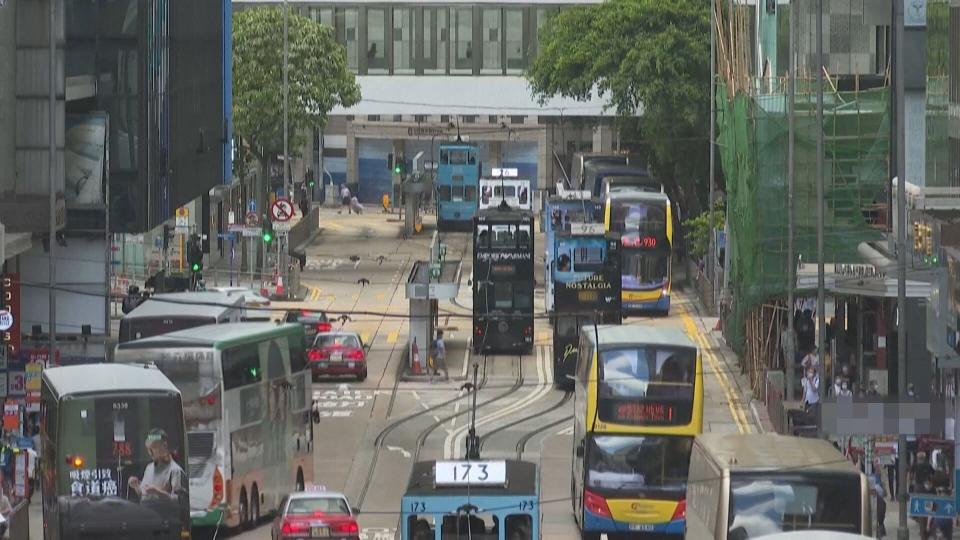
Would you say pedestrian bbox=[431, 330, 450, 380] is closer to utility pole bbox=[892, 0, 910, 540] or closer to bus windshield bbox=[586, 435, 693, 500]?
bus windshield bbox=[586, 435, 693, 500]

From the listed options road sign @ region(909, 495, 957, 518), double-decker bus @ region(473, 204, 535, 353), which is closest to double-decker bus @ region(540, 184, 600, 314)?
double-decker bus @ region(473, 204, 535, 353)

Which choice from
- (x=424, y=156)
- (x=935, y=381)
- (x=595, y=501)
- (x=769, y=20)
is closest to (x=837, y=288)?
(x=935, y=381)

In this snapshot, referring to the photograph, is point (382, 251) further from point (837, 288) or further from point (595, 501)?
point (595, 501)

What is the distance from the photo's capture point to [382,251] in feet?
266

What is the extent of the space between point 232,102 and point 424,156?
28493 millimetres

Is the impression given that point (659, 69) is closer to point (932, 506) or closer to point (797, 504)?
point (932, 506)

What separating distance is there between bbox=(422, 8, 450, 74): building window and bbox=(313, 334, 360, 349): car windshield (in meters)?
53.2

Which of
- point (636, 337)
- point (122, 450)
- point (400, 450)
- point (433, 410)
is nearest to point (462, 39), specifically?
point (433, 410)

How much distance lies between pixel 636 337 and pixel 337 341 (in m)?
17.8

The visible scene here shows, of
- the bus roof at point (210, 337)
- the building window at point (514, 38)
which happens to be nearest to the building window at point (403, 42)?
the building window at point (514, 38)

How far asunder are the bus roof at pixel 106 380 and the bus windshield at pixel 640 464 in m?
6.92

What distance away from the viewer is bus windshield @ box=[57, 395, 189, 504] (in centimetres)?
3278

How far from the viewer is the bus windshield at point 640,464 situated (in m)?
36.4

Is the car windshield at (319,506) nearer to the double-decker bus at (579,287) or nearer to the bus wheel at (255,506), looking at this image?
the bus wheel at (255,506)
